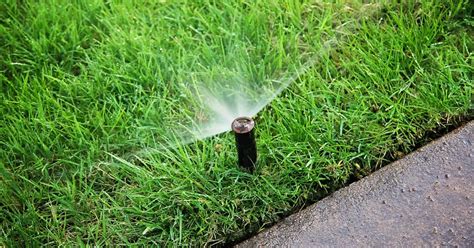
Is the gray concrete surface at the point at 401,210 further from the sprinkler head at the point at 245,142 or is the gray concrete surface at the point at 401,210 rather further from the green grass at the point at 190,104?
the sprinkler head at the point at 245,142

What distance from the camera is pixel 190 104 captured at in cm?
261

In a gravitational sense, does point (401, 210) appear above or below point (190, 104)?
below

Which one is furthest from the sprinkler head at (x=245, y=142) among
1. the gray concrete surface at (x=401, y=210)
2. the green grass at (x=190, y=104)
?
the gray concrete surface at (x=401, y=210)

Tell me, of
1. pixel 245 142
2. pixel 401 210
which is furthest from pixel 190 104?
pixel 401 210

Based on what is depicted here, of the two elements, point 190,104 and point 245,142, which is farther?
point 190,104

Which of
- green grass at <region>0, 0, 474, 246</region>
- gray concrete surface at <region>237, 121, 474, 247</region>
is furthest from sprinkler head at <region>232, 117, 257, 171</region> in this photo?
gray concrete surface at <region>237, 121, 474, 247</region>

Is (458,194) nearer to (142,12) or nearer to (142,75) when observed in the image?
(142,75)

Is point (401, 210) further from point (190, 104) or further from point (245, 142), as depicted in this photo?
point (190, 104)

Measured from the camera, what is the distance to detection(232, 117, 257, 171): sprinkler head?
209cm

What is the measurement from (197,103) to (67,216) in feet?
2.24

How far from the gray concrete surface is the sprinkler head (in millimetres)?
249

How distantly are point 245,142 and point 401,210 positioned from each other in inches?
22.8

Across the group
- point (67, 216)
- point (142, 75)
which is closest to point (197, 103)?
point (142, 75)

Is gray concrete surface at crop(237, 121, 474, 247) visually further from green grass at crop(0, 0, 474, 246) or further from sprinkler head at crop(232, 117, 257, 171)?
sprinkler head at crop(232, 117, 257, 171)
